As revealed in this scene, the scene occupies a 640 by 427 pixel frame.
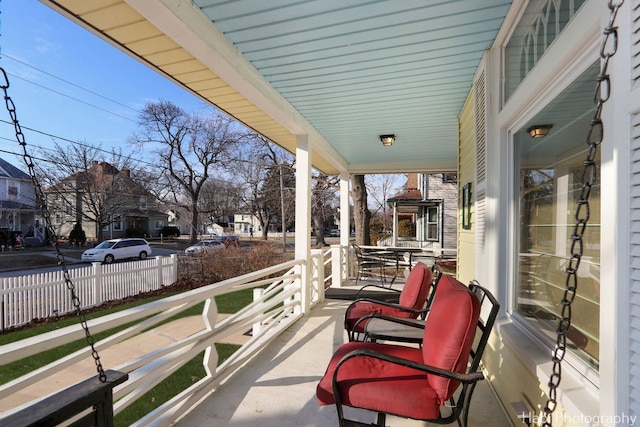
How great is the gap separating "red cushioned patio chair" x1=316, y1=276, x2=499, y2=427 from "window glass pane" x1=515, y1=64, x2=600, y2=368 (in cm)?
36

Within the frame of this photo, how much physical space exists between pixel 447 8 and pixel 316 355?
9.82 feet

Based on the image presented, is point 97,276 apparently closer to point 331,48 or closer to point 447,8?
point 331,48

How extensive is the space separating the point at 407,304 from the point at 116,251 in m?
17.5

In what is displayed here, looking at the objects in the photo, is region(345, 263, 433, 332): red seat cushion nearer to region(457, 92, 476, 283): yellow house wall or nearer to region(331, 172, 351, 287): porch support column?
region(457, 92, 476, 283): yellow house wall

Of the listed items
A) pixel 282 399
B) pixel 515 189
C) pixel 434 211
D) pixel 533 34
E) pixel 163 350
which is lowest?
pixel 282 399

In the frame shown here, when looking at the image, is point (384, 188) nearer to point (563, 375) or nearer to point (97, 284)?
point (97, 284)

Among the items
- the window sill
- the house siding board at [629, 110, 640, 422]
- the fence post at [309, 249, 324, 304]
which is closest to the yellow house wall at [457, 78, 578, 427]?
the window sill

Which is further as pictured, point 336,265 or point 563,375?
point 336,265

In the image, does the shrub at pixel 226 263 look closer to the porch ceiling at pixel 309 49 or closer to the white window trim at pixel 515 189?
the porch ceiling at pixel 309 49

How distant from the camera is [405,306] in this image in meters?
3.00

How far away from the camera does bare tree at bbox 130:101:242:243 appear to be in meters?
17.3

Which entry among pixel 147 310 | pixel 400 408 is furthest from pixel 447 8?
pixel 147 310

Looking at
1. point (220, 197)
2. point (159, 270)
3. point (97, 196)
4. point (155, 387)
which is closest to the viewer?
point (155, 387)

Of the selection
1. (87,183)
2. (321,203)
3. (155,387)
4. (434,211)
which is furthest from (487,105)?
(87,183)
